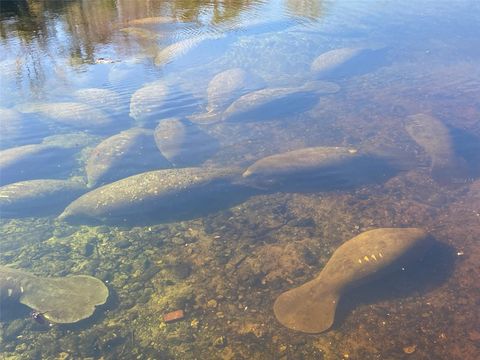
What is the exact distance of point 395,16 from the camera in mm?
14344

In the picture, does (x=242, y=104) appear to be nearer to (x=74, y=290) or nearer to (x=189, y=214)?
(x=189, y=214)

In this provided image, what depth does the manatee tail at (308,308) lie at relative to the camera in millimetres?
4434

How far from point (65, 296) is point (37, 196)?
2.49 m

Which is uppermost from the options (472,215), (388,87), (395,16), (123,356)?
(395,16)

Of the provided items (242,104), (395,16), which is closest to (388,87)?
(242,104)

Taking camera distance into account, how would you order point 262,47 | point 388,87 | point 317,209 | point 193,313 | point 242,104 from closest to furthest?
point 193,313
point 317,209
point 242,104
point 388,87
point 262,47

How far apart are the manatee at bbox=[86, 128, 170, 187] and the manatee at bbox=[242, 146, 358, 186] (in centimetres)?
182

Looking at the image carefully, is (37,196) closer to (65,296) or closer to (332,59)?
(65,296)

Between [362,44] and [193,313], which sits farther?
[362,44]

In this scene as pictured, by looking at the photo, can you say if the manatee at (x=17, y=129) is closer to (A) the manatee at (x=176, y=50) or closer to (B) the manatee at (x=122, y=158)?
(B) the manatee at (x=122, y=158)

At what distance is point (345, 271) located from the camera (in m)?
4.95

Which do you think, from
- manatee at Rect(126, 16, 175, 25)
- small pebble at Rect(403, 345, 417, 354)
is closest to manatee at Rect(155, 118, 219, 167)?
small pebble at Rect(403, 345, 417, 354)

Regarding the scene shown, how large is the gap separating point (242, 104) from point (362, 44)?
212 inches

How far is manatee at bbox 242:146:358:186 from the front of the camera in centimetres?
688
